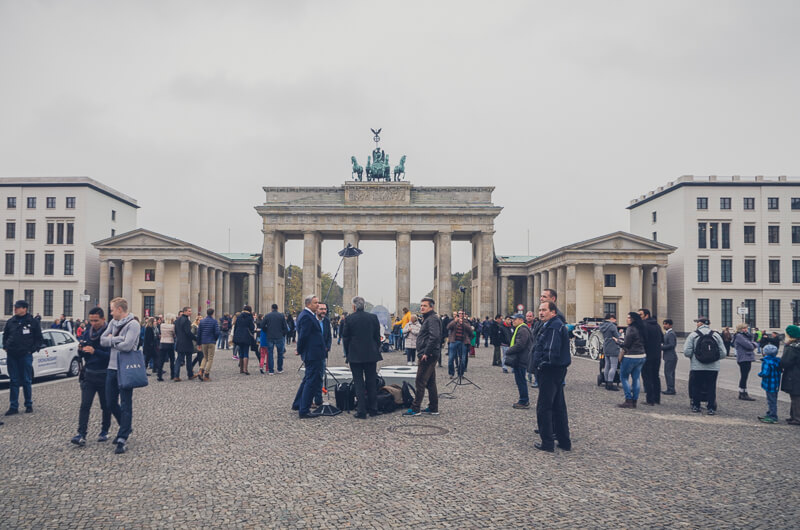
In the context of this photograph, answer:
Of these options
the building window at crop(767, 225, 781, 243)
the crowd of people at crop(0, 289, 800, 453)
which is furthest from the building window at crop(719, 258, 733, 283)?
the crowd of people at crop(0, 289, 800, 453)

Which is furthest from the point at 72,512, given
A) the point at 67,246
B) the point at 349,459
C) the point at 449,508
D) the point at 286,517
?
the point at 67,246

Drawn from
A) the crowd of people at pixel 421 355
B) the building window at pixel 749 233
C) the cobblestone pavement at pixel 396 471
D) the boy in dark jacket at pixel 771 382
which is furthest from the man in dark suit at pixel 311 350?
the building window at pixel 749 233

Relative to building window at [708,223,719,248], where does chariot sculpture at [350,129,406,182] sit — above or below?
above

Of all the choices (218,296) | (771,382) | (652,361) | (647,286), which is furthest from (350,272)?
(771,382)

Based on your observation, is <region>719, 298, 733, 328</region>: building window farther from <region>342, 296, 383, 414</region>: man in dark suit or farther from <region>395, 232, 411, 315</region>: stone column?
<region>342, 296, 383, 414</region>: man in dark suit

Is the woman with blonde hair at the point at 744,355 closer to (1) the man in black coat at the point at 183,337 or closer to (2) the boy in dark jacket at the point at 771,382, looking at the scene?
(2) the boy in dark jacket at the point at 771,382

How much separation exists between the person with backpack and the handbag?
973 cm

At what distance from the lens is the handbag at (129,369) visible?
764 centimetres

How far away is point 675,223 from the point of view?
56500mm

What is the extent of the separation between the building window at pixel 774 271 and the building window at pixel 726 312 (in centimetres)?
441

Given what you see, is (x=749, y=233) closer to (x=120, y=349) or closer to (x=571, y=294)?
(x=571, y=294)

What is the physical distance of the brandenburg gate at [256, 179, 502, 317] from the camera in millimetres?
58438

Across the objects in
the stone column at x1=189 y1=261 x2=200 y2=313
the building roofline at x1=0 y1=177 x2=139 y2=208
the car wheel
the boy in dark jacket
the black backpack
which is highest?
the building roofline at x1=0 y1=177 x2=139 y2=208

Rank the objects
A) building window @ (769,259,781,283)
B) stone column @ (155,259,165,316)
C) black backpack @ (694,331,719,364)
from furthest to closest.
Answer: building window @ (769,259,781,283) → stone column @ (155,259,165,316) → black backpack @ (694,331,719,364)
